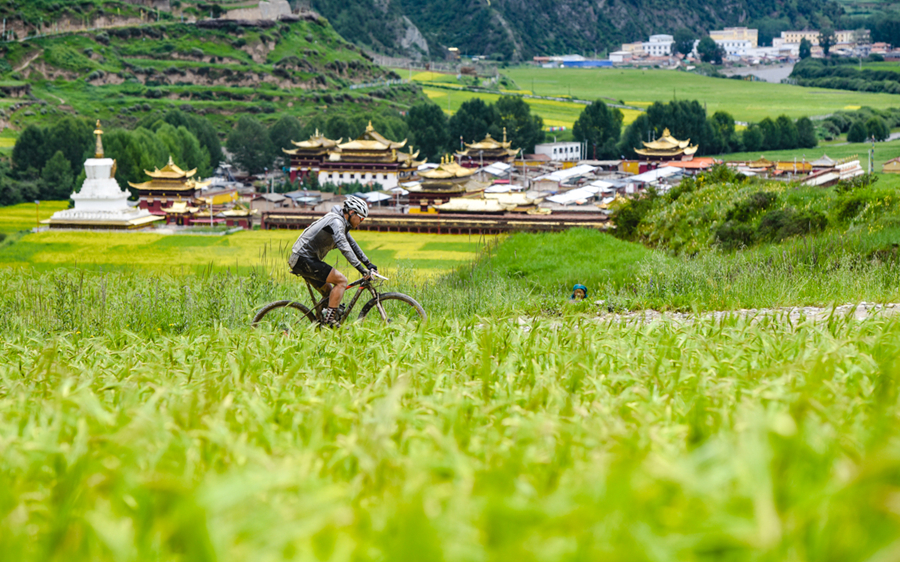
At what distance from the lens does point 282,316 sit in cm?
695

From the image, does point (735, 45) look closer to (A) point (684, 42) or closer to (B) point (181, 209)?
(A) point (684, 42)

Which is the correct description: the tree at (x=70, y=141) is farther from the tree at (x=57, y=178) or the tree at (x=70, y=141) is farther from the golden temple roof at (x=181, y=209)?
the golden temple roof at (x=181, y=209)

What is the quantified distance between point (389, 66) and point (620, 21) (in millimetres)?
79730

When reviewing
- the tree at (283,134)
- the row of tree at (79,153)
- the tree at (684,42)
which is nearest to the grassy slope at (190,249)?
the row of tree at (79,153)

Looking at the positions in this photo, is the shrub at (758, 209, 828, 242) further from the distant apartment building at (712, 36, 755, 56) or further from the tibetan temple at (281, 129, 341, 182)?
the distant apartment building at (712, 36, 755, 56)

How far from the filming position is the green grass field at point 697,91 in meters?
A: 94.2

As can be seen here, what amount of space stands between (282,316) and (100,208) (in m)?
35.8

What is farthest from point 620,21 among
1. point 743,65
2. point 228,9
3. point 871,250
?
point 871,250

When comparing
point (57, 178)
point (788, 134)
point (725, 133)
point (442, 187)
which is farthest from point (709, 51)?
point (57, 178)

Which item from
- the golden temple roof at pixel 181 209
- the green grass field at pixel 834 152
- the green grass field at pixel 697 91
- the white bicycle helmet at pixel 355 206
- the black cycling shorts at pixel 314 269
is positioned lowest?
the golden temple roof at pixel 181 209

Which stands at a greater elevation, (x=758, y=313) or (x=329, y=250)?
(x=329, y=250)

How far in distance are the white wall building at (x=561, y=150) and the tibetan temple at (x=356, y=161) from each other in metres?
15.7

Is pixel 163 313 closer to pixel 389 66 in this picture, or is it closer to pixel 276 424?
pixel 276 424

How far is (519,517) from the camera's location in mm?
1862
